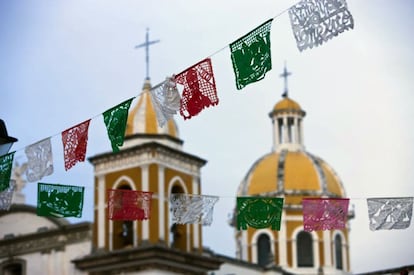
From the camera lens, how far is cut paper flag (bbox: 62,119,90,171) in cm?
1538

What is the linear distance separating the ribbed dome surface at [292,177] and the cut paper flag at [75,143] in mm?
25568

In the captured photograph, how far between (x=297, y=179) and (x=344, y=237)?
2.49 metres

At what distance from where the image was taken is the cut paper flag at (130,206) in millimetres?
17734

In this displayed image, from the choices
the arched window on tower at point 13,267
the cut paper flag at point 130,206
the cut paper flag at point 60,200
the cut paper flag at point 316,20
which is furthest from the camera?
the arched window on tower at point 13,267

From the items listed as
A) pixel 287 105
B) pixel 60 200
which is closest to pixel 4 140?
pixel 60 200

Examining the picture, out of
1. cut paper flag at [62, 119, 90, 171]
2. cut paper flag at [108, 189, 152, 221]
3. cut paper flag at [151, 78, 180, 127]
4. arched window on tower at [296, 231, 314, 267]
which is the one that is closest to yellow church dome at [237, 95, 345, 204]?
arched window on tower at [296, 231, 314, 267]

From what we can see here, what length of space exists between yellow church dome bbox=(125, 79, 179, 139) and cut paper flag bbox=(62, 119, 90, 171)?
15.7 metres

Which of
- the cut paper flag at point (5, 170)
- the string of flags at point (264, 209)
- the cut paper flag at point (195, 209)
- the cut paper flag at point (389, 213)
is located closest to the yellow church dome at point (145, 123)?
the cut paper flag at point (195, 209)

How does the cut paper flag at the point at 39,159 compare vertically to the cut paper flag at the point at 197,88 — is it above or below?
below

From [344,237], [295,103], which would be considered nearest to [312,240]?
[344,237]

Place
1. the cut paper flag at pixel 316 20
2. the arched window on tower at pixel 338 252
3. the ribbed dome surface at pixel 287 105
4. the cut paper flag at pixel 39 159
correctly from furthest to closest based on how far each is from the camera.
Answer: the ribbed dome surface at pixel 287 105, the arched window on tower at pixel 338 252, the cut paper flag at pixel 39 159, the cut paper flag at pixel 316 20

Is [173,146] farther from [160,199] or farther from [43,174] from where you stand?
[43,174]

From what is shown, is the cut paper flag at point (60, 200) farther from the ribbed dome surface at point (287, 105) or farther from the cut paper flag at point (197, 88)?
the ribbed dome surface at point (287, 105)

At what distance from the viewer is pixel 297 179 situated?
41.5 metres
